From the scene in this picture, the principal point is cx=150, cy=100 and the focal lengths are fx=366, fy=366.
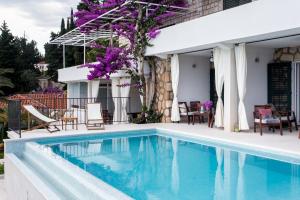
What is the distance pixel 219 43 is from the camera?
12438mm

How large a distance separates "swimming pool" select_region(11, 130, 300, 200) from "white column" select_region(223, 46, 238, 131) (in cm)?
182

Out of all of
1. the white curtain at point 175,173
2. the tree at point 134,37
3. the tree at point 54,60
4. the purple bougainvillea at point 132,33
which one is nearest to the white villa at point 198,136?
the white curtain at point 175,173

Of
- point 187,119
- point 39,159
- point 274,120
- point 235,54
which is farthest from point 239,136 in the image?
point 39,159

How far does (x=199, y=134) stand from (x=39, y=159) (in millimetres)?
5149

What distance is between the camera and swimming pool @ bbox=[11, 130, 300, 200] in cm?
675

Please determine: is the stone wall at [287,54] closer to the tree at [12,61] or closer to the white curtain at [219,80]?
the white curtain at [219,80]

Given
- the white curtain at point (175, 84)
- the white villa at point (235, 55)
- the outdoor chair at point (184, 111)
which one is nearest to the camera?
the white villa at point (235, 55)

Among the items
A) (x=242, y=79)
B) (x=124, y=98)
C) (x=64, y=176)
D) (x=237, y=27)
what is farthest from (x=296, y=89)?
(x=64, y=176)

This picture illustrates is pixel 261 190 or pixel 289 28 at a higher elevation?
pixel 289 28

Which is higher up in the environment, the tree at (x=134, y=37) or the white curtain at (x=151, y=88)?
the tree at (x=134, y=37)

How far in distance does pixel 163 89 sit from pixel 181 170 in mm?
8370

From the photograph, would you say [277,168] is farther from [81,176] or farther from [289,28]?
[81,176]

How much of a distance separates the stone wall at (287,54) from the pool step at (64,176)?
29.9ft

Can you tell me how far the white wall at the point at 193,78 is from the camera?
53.1 ft
